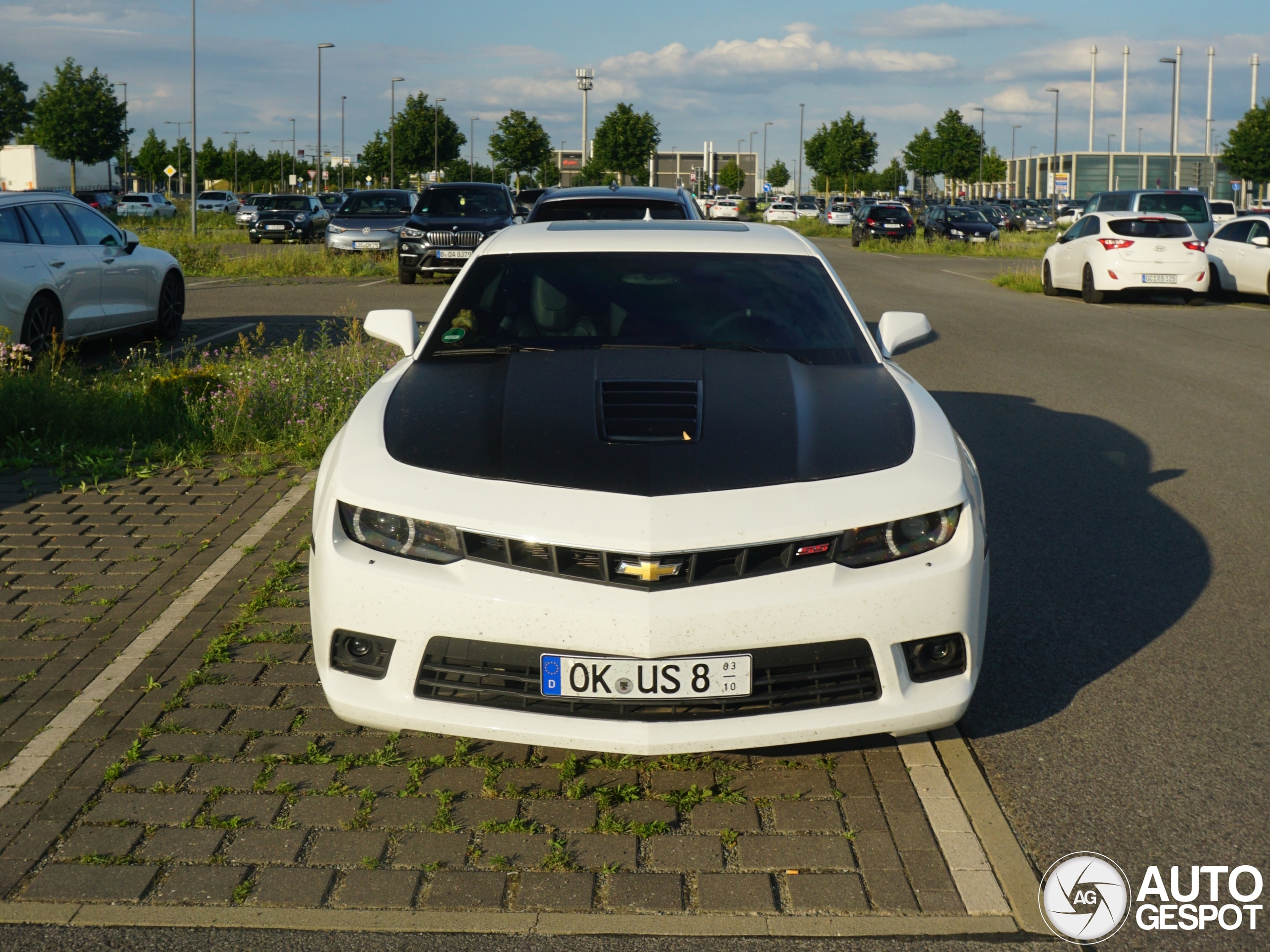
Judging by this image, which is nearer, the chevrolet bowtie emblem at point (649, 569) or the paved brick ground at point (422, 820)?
the paved brick ground at point (422, 820)

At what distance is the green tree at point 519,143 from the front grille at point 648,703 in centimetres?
6632

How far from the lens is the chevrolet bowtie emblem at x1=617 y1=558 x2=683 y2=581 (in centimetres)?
353

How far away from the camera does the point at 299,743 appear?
4.15 metres

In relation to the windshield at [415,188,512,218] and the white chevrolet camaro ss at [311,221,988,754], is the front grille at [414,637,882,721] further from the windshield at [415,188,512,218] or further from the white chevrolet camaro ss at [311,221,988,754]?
the windshield at [415,188,512,218]

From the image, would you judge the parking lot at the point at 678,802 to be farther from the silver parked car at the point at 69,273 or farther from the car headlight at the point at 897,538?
the silver parked car at the point at 69,273

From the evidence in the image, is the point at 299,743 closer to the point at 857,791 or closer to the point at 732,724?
the point at 732,724

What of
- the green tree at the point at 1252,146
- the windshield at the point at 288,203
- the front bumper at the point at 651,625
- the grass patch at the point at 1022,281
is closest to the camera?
the front bumper at the point at 651,625

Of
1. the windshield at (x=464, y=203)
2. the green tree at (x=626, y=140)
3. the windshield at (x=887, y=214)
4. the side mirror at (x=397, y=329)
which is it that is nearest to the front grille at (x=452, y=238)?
the windshield at (x=464, y=203)

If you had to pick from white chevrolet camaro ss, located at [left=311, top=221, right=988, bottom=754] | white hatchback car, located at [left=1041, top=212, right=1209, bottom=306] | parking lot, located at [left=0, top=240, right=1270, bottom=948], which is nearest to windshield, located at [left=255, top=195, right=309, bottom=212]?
white hatchback car, located at [left=1041, top=212, right=1209, bottom=306]

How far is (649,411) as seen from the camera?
4.16 m

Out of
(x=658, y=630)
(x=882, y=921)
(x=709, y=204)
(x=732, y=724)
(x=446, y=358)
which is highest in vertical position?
(x=709, y=204)

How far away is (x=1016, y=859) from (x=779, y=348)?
219cm

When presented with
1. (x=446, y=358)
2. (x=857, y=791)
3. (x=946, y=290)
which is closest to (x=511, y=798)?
(x=857, y=791)

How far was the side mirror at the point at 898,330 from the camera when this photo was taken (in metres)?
5.32
